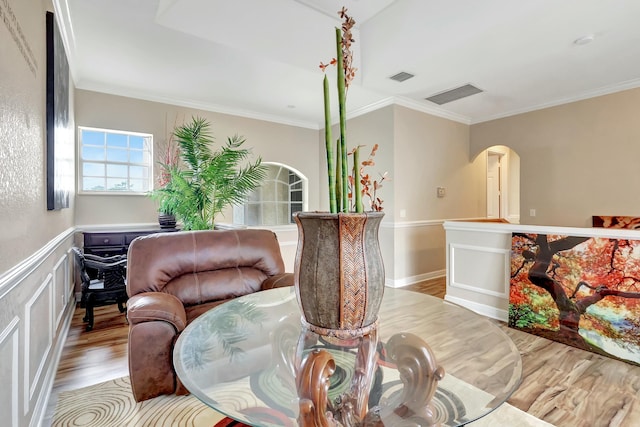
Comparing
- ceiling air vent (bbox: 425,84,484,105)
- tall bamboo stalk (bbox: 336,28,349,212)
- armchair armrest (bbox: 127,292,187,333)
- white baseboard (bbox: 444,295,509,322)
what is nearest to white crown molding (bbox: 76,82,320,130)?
ceiling air vent (bbox: 425,84,484,105)

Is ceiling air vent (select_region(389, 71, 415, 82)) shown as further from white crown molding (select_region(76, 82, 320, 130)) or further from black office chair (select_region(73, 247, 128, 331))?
black office chair (select_region(73, 247, 128, 331))

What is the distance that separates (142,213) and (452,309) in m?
4.16

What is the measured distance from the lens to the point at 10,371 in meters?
1.15

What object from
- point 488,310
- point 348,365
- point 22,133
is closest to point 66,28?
point 22,133

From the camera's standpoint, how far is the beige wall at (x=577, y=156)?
3838mm

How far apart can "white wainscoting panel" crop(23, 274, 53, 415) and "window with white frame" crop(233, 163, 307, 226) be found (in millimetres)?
3654

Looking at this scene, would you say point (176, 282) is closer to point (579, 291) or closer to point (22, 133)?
A: point (22, 133)

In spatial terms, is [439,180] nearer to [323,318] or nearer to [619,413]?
[619,413]

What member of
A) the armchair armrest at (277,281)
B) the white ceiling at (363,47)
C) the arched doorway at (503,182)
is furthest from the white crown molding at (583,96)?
the armchair armrest at (277,281)

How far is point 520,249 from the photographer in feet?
9.42

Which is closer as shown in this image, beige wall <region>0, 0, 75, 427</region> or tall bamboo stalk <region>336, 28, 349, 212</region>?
tall bamboo stalk <region>336, 28, 349, 212</region>

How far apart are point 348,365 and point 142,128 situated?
4.41m

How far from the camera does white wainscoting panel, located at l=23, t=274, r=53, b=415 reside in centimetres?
139

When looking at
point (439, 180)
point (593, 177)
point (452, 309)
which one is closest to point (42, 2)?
point (452, 309)
